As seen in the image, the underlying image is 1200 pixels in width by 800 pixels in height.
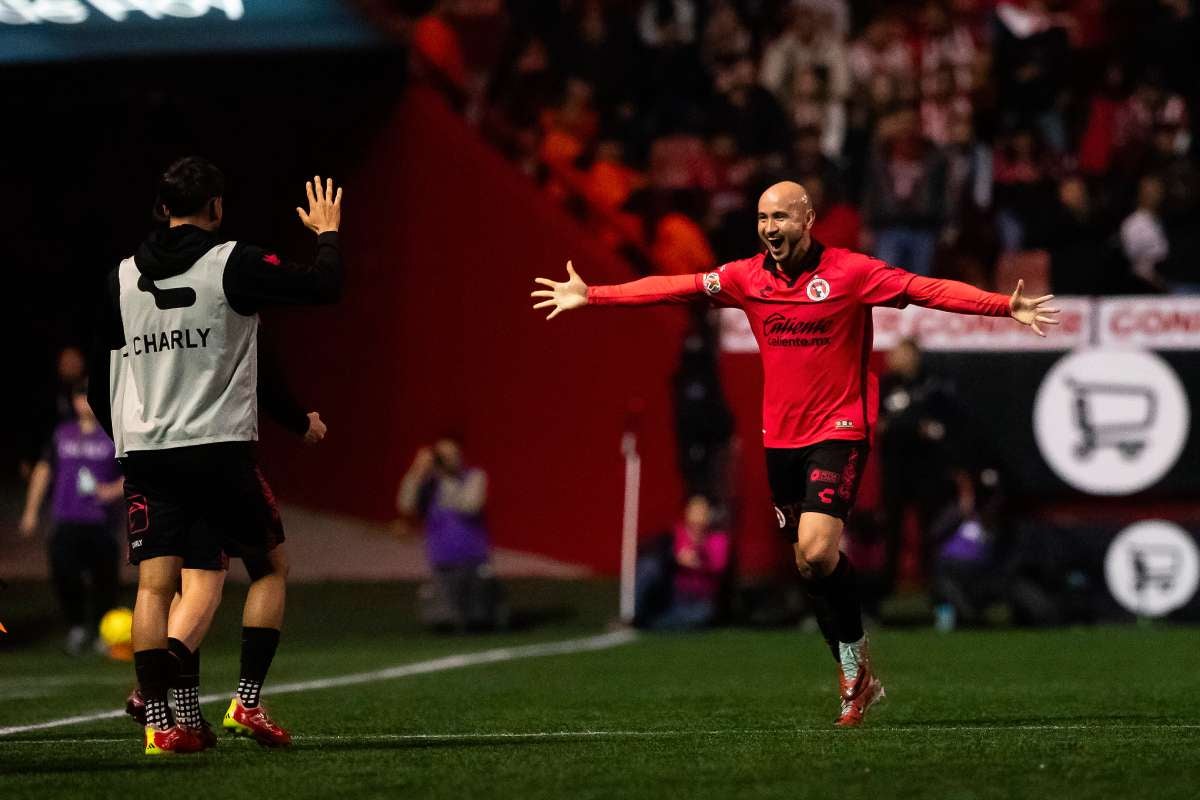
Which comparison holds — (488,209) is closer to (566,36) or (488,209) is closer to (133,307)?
(566,36)

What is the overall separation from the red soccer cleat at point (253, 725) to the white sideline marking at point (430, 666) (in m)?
1.78

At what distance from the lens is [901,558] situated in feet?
61.1

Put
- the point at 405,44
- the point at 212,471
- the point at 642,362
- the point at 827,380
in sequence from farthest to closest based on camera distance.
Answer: the point at 642,362
the point at 405,44
the point at 827,380
the point at 212,471

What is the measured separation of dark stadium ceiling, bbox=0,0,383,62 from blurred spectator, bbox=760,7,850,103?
458 cm

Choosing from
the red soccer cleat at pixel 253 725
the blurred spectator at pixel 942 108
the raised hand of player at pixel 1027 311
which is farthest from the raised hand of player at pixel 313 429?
the blurred spectator at pixel 942 108

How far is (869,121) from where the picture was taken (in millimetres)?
19703

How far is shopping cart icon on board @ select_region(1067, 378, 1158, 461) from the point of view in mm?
18094

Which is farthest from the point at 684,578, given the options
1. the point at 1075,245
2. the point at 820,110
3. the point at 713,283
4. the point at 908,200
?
the point at 713,283

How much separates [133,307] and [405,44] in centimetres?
1062

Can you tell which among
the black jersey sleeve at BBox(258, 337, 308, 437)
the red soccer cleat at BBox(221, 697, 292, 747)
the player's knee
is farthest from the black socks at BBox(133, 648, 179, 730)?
the player's knee

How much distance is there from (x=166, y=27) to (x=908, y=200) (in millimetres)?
6424

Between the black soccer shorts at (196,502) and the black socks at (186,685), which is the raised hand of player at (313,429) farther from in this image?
the black socks at (186,685)

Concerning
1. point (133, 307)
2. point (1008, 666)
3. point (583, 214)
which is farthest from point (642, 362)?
point (133, 307)

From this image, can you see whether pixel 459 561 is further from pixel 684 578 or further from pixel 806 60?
pixel 806 60
